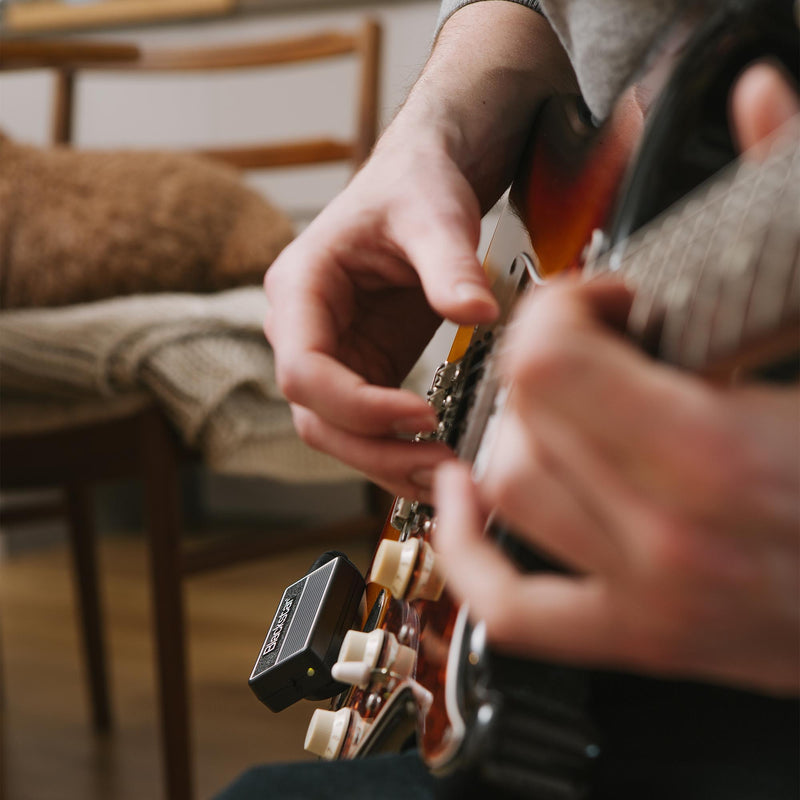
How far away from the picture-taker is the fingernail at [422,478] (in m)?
0.35

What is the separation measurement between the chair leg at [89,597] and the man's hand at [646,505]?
1.19 meters

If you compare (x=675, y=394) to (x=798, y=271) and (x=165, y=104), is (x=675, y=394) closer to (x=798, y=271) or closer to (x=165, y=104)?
(x=798, y=271)

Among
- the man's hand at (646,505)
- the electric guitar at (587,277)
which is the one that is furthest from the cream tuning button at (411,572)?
the man's hand at (646,505)

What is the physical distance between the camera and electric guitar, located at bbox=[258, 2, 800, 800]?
21 cm

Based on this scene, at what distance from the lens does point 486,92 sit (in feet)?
1.49

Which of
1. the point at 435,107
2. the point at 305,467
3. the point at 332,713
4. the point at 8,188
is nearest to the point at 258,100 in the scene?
the point at 8,188

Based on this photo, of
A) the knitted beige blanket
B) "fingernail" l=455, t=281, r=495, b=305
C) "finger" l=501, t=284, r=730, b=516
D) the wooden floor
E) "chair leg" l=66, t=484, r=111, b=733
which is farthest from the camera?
"chair leg" l=66, t=484, r=111, b=733

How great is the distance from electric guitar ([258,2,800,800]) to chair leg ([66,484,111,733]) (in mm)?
997

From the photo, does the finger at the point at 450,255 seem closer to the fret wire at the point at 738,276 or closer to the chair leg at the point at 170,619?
the fret wire at the point at 738,276

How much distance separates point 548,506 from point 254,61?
4.42 feet

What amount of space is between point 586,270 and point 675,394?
12cm

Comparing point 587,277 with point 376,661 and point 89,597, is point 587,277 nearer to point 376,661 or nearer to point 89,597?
point 376,661

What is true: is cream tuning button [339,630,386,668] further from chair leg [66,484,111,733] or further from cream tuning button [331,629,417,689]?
chair leg [66,484,111,733]

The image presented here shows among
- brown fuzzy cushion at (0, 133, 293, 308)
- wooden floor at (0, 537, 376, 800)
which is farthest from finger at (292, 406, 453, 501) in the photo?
brown fuzzy cushion at (0, 133, 293, 308)
